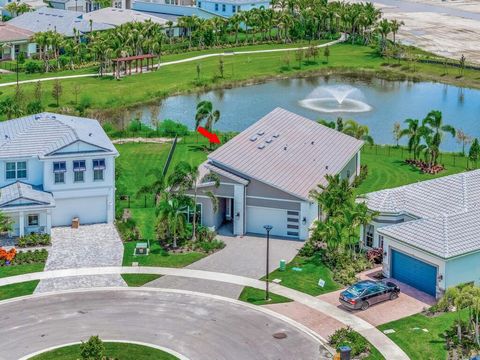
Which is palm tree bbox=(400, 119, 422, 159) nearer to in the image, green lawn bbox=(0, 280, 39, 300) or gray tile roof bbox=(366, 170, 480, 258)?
gray tile roof bbox=(366, 170, 480, 258)

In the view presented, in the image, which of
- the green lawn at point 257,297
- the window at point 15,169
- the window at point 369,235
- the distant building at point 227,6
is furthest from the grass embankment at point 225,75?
the green lawn at point 257,297

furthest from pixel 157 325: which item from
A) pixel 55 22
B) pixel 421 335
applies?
pixel 55 22

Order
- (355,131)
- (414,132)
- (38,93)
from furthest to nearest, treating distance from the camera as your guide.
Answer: (38,93), (355,131), (414,132)

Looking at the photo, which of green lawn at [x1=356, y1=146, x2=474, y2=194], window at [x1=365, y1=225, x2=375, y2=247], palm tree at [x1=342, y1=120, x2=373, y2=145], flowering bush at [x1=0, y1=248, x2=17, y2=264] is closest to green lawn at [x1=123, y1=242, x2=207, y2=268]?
flowering bush at [x1=0, y1=248, x2=17, y2=264]

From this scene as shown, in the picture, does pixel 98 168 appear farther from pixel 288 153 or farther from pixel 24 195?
pixel 288 153

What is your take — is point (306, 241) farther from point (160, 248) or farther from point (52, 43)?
point (52, 43)

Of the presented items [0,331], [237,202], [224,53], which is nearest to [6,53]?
[224,53]
